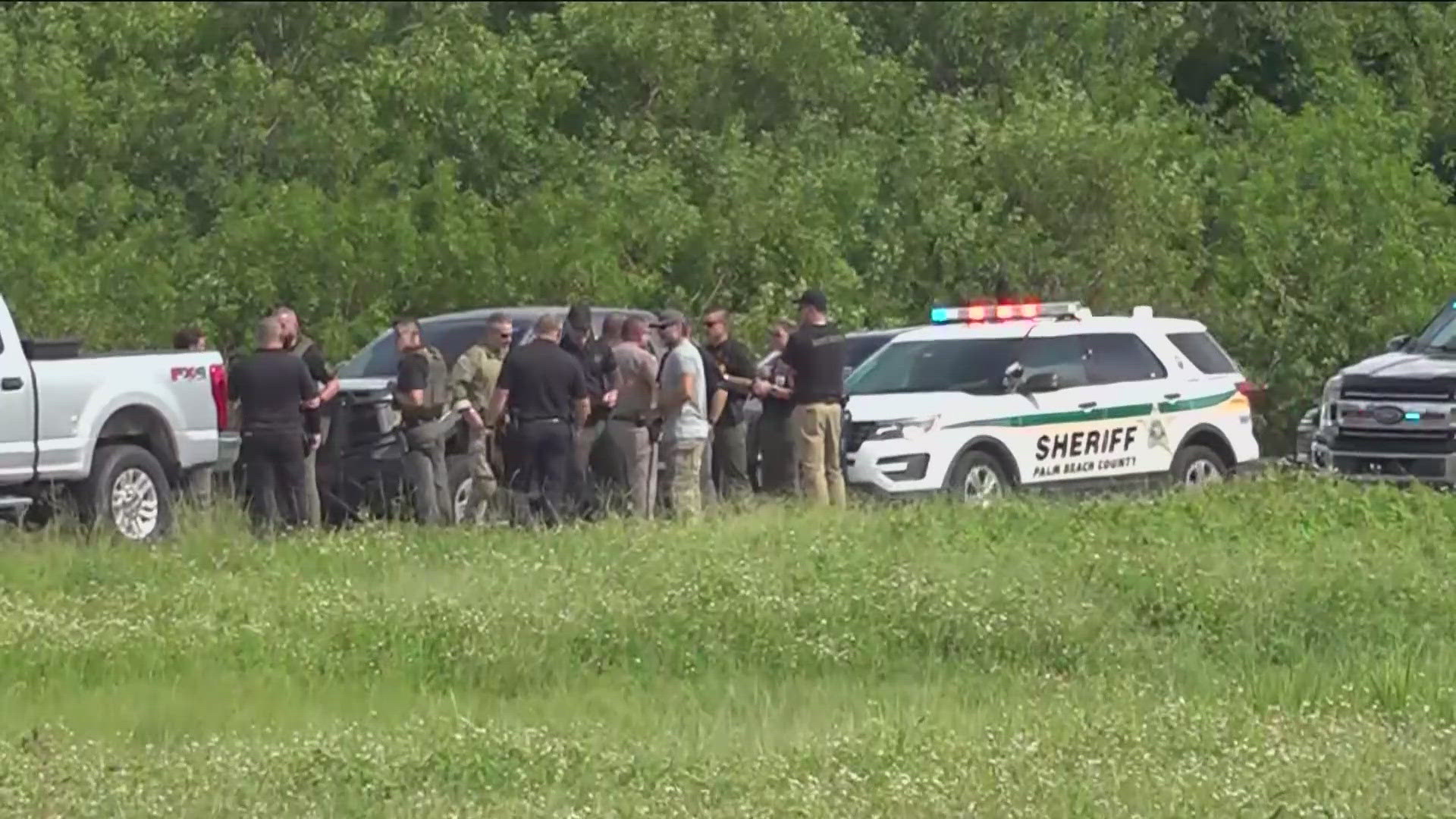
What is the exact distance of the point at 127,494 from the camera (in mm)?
17453

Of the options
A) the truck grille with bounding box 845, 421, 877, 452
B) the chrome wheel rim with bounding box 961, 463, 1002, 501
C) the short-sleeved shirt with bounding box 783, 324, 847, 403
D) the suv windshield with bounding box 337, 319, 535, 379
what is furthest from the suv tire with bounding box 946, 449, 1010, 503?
the suv windshield with bounding box 337, 319, 535, 379

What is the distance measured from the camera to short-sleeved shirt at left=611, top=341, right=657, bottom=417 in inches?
715

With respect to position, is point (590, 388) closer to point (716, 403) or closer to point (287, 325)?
point (716, 403)

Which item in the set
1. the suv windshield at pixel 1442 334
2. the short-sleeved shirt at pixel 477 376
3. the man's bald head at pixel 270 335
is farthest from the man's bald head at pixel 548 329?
the suv windshield at pixel 1442 334

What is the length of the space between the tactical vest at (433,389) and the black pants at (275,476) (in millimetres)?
890

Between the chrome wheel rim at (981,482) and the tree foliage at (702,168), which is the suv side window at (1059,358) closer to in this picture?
the chrome wheel rim at (981,482)

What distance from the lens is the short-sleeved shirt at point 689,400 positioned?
18.0 m

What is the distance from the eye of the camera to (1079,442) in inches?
789

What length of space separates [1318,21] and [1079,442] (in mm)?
24955

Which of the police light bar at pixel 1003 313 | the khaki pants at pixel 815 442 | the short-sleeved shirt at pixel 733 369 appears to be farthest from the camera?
the police light bar at pixel 1003 313

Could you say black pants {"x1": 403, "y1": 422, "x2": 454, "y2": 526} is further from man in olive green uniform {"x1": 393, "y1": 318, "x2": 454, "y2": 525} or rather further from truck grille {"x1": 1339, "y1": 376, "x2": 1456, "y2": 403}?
truck grille {"x1": 1339, "y1": 376, "x2": 1456, "y2": 403}

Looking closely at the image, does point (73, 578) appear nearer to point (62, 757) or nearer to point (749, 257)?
point (62, 757)

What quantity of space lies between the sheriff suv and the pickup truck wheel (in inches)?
206

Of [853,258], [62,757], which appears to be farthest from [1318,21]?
[62,757]
